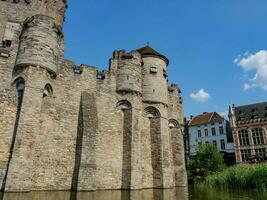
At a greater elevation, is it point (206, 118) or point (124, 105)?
point (206, 118)

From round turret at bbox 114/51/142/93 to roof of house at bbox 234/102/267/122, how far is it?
23.3 meters

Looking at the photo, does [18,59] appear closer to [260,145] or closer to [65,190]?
[65,190]

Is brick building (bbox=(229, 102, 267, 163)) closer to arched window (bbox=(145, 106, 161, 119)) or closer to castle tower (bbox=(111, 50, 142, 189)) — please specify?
arched window (bbox=(145, 106, 161, 119))

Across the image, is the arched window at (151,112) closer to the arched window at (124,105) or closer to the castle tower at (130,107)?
the castle tower at (130,107)

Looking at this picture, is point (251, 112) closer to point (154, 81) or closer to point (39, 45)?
point (154, 81)

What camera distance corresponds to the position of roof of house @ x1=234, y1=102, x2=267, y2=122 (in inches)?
1315

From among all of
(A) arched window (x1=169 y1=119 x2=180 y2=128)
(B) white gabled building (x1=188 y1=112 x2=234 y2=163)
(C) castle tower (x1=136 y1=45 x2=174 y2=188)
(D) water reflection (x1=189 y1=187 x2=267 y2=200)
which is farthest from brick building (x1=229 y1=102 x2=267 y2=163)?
(D) water reflection (x1=189 y1=187 x2=267 y2=200)

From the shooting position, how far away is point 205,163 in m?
24.0

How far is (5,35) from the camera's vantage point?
1805 cm

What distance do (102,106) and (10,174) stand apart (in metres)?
6.68

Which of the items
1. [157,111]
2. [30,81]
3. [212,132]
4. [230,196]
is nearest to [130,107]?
[157,111]

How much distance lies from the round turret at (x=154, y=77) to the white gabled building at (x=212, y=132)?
62.4ft

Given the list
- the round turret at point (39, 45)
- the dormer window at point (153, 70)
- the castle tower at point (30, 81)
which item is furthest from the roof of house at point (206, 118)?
the round turret at point (39, 45)

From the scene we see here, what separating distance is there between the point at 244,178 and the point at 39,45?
1481 cm
